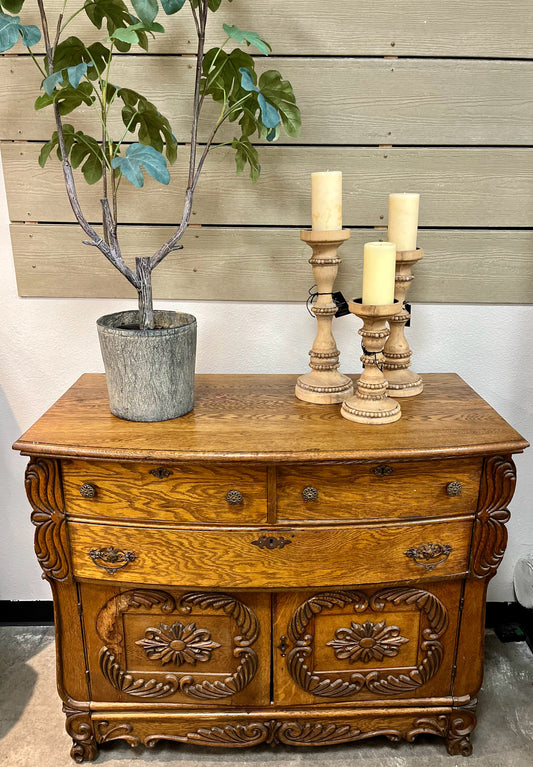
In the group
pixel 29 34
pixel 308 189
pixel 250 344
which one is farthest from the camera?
pixel 250 344

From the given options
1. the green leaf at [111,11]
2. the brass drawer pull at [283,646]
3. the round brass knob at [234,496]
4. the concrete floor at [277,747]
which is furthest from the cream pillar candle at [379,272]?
the concrete floor at [277,747]

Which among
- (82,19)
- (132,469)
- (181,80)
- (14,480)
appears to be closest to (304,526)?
(132,469)

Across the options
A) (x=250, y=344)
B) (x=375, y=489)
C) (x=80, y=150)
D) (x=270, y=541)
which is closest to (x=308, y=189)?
(x=250, y=344)

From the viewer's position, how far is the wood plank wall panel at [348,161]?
1520mm

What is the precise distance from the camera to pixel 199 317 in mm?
1745

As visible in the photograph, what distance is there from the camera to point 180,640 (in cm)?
143

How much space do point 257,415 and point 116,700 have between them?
2.68 ft

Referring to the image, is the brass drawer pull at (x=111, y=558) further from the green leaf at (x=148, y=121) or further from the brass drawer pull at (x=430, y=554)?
the green leaf at (x=148, y=121)

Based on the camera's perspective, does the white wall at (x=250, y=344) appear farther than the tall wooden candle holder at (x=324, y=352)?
Yes

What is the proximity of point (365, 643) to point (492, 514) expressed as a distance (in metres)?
0.45

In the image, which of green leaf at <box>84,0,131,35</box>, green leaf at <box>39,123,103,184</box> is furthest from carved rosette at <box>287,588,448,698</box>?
green leaf at <box>84,0,131,35</box>

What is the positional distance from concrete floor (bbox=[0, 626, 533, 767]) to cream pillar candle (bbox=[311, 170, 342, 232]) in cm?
136

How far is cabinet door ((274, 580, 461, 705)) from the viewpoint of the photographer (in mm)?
1410

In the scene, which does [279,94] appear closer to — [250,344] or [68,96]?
[68,96]
